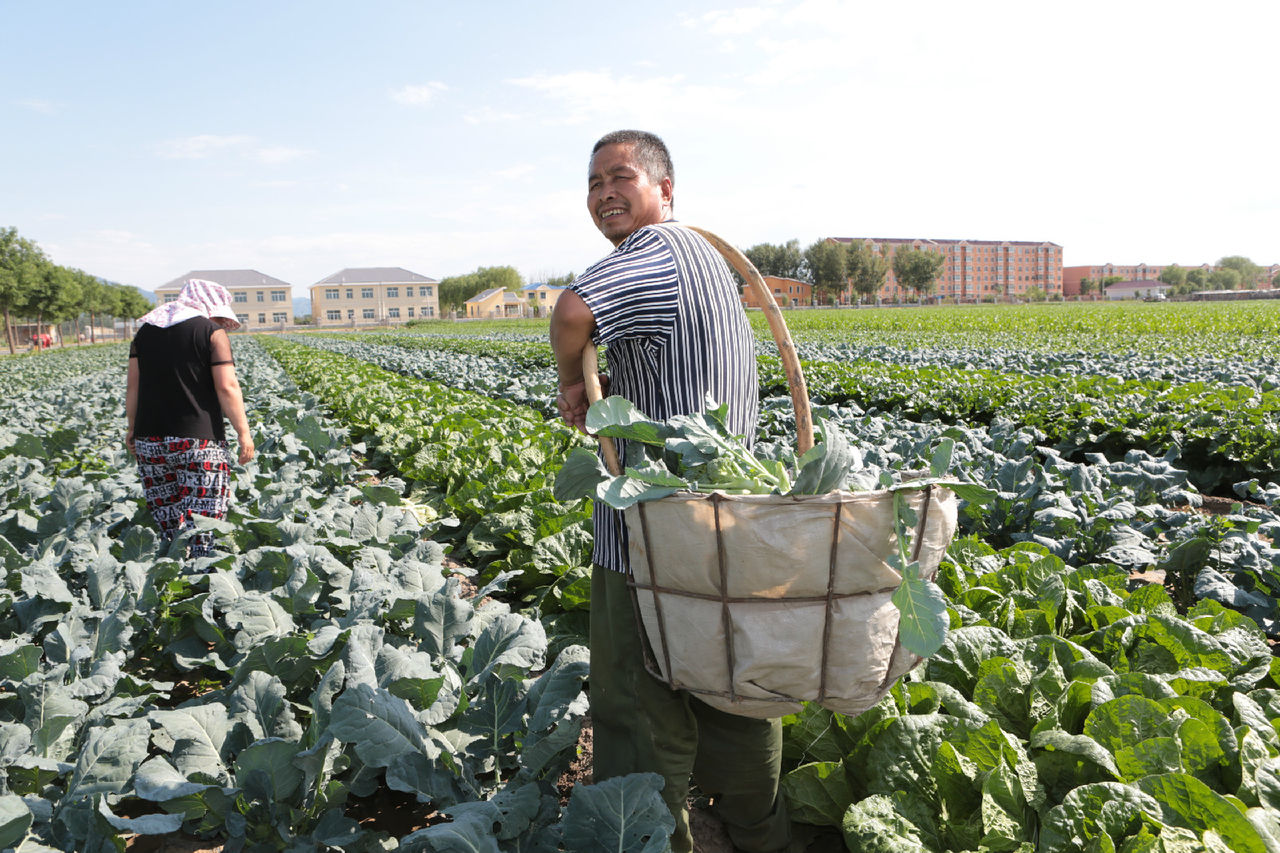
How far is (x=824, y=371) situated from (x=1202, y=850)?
1092cm

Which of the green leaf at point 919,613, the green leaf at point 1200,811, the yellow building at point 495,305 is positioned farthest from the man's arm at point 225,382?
the yellow building at point 495,305

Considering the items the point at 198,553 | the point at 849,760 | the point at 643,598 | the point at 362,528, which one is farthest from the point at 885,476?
the point at 198,553

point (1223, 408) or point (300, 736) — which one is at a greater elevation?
point (1223, 408)

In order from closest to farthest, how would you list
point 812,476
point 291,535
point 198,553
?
point 812,476 < point 291,535 < point 198,553

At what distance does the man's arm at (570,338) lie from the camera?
5.46 feet

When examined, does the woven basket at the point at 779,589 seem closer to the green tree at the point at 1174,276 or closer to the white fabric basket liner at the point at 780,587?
the white fabric basket liner at the point at 780,587

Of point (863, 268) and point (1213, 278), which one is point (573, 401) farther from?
point (1213, 278)

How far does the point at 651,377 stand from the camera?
1844mm

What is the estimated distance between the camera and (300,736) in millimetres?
2309

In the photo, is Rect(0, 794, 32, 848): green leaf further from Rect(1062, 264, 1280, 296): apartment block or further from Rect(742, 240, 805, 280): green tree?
Rect(1062, 264, 1280, 296): apartment block

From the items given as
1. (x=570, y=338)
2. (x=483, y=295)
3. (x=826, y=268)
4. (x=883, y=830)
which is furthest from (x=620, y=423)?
(x=483, y=295)

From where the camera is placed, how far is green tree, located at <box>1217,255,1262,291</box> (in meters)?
132

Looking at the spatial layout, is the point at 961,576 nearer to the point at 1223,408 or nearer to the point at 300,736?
the point at 300,736

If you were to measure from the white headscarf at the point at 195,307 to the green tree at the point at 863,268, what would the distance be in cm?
9568
